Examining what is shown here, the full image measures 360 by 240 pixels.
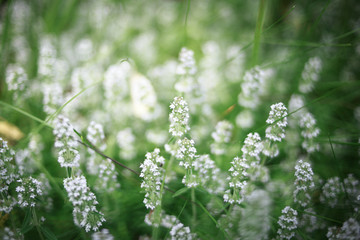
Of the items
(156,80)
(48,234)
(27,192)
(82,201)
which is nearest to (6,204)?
(27,192)

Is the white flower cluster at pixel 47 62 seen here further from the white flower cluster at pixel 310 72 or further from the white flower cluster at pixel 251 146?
the white flower cluster at pixel 310 72

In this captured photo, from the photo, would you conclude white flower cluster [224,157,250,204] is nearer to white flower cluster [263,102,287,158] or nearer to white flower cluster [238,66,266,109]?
white flower cluster [263,102,287,158]

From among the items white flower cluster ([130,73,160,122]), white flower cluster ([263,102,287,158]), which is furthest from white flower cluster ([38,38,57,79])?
white flower cluster ([263,102,287,158])

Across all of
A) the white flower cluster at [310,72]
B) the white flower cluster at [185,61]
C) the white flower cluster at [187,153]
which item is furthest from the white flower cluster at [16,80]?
the white flower cluster at [310,72]

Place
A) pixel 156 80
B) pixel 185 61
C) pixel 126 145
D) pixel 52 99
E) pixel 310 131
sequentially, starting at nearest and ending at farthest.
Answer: pixel 310 131 → pixel 185 61 → pixel 52 99 → pixel 126 145 → pixel 156 80

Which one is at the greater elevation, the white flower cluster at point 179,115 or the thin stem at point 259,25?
the thin stem at point 259,25

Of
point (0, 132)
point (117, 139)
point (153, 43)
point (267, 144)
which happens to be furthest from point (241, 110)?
point (0, 132)

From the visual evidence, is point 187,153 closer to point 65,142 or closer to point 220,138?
point 220,138
